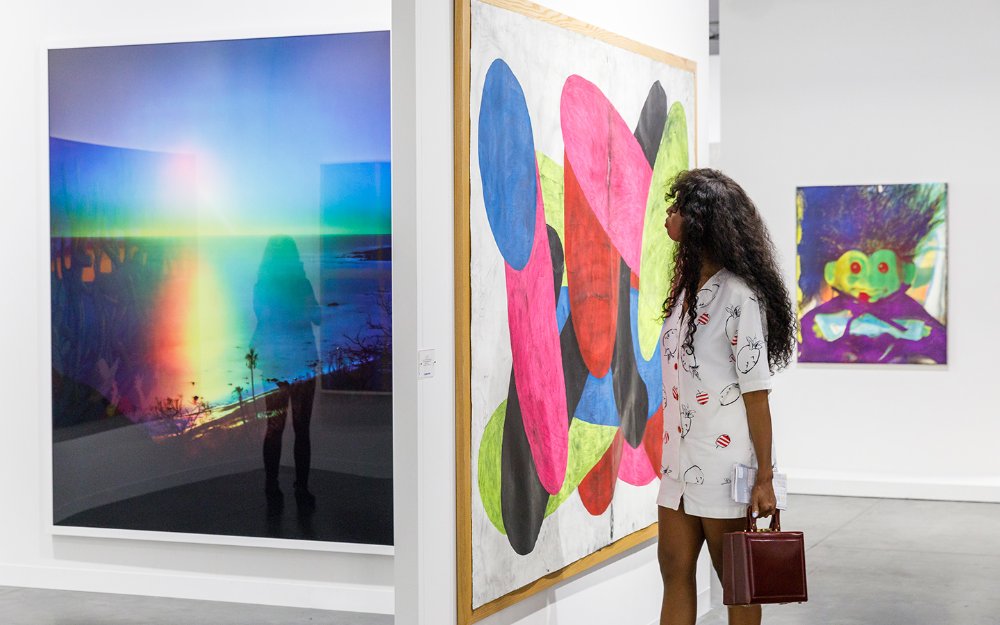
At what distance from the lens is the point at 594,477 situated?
14.4 feet

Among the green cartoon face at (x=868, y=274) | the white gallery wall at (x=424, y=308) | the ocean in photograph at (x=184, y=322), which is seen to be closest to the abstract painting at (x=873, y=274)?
the green cartoon face at (x=868, y=274)

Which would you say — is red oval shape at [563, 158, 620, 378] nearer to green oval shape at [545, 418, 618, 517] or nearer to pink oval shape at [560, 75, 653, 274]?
pink oval shape at [560, 75, 653, 274]

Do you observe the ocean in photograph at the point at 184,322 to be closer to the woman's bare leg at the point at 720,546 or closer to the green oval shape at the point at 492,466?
the green oval shape at the point at 492,466

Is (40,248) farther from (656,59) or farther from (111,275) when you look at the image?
(656,59)

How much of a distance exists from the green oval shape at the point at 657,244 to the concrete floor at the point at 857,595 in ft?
4.65

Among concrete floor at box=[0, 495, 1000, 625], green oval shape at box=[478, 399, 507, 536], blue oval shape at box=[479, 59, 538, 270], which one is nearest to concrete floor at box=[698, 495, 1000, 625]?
concrete floor at box=[0, 495, 1000, 625]

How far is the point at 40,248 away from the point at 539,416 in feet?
10.2

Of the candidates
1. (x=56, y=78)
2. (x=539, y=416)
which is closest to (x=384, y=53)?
(x=56, y=78)

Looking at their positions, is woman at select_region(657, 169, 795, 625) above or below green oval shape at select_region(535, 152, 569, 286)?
below

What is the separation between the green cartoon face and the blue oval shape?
5382mm

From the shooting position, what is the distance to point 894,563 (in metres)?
6.34

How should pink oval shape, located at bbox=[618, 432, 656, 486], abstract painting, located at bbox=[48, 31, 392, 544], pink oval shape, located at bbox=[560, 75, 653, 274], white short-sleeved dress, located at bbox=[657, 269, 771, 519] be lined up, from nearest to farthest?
white short-sleeved dress, located at bbox=[657, 269, 771, 519] → pink oval shape, located at bbox=[560, 75, 653, 274] → pink oval shape, located at bbox=[618, 432, 656, 486] → abstract painting, located at bbox=[48, 31, 392, 544]

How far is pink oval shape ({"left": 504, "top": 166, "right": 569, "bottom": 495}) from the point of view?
390 centimetres

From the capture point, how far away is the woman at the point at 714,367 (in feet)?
11.3
